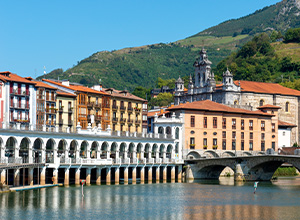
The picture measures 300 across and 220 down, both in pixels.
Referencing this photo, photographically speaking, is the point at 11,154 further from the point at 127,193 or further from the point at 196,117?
the point at 196,117

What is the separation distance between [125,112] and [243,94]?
4261 centimetres

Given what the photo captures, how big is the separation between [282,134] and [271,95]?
Result: 635 inches

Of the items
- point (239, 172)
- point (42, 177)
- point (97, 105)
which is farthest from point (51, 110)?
point (239, 172)

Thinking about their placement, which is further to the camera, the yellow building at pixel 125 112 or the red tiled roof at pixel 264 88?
the red tiled roof at pixel 264 88

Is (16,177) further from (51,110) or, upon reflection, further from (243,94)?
(243,94)

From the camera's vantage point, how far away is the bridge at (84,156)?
9669 centimetres

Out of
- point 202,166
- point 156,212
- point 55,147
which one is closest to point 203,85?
point 202,166

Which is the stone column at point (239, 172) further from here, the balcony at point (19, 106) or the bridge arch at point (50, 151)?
the balcony at point (19, 106)

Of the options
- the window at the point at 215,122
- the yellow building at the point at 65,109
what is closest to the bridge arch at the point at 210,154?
the window at the point at 215,122

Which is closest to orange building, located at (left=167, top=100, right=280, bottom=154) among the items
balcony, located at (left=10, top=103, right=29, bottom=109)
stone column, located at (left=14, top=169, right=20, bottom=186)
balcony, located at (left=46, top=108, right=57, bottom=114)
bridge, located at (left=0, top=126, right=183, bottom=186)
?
bridge, located at (left=0, top=126, right=183, bottom=186)

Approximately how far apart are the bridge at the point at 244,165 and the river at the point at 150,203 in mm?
16959

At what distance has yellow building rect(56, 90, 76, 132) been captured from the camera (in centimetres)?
13075

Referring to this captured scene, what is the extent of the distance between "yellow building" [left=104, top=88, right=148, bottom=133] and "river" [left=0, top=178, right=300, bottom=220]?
43576 mm

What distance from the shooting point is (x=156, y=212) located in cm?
7250
